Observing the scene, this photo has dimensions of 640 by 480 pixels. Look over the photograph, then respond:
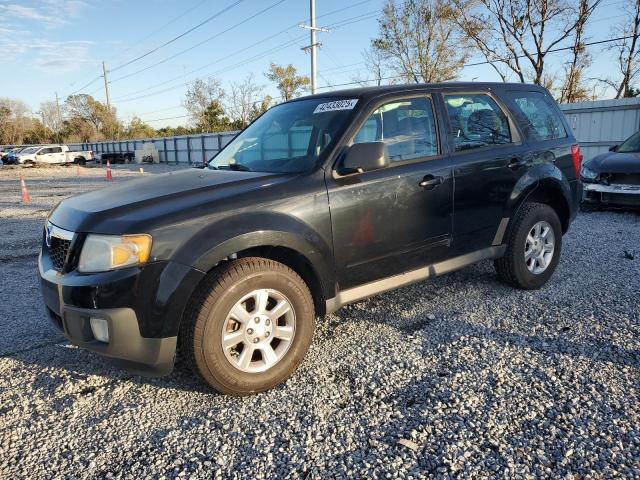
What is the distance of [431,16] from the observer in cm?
3359

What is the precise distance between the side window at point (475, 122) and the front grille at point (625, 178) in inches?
195

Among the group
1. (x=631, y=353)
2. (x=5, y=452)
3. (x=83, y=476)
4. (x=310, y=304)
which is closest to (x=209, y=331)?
(x=310, y=304)

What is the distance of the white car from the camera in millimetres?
36522

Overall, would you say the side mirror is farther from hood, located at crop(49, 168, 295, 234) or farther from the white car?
the white car

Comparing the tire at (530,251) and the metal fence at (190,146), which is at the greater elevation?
the metal fence at (190,146)

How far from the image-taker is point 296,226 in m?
2.90

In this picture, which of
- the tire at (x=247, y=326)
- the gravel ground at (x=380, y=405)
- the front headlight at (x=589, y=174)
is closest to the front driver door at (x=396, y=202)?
the tire at (x=247, y=326)

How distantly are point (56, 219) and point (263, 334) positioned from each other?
4.90ft

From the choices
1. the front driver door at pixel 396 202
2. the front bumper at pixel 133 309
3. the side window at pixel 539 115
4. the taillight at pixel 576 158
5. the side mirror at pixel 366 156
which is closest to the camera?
the front bumper at pixel 133 309

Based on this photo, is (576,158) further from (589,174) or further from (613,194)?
(589,174)

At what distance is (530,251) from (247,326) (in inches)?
114

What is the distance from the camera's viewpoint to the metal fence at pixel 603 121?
13156 millimetres

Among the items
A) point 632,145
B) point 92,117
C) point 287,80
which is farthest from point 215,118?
point 632,145

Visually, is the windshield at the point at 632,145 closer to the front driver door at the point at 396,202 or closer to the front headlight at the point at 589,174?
the front headlight at the point at 589,174
